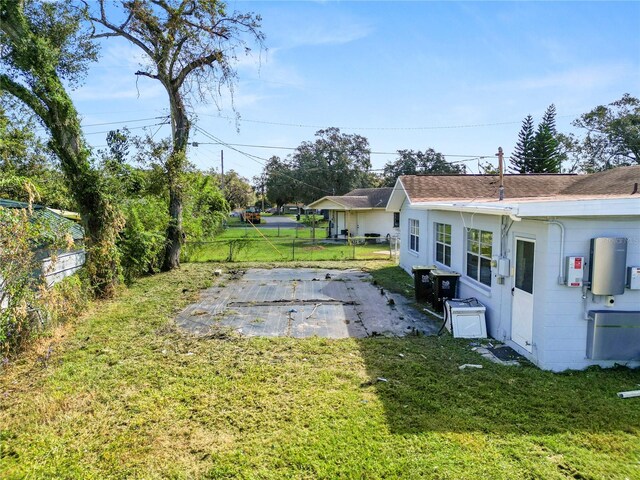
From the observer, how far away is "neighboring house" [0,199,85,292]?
24.9 ft

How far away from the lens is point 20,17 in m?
8.27

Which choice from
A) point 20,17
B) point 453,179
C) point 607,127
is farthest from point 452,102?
point 607,127

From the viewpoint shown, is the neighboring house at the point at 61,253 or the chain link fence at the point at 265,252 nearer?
the neighboring house at the point at 61,253

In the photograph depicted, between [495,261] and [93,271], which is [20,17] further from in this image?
[495,261]

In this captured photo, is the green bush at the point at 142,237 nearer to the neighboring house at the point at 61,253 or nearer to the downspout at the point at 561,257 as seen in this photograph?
the neighboring house at the point at 61,253

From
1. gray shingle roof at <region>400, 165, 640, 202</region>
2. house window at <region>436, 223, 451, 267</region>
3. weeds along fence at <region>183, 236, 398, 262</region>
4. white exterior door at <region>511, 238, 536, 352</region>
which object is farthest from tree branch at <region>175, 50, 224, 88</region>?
white exterior door at <region>511, 238, 536, 352</region>

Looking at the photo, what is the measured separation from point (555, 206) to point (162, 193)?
520 inches

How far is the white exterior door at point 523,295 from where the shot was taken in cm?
606

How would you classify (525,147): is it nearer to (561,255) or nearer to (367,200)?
(367,200)

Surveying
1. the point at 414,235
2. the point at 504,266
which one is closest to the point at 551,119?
the point at 414,235

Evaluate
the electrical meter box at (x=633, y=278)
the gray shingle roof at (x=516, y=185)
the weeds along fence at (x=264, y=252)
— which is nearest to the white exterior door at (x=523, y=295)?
the electrical meter box at (x=633, y=278)

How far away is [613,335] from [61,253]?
35.6ft

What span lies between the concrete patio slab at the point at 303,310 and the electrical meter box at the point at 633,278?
3255 mm

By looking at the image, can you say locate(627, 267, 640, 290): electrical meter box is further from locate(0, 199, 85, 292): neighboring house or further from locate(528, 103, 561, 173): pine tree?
locate(528, 103, 561, 173): pine tree
